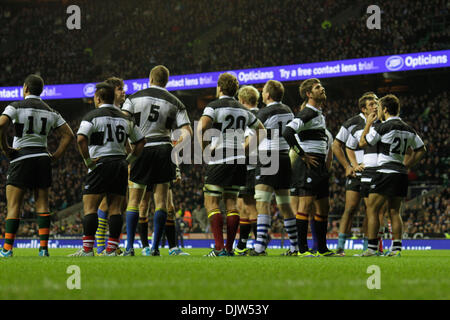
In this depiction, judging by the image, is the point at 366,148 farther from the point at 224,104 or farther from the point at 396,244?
the point at 224,104

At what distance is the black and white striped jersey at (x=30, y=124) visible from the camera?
7.05 m

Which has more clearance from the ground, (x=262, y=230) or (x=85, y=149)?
(x=85, y=149)

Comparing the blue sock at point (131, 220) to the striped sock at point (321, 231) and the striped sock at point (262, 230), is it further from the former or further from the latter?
the striped sock at point (321, 231)

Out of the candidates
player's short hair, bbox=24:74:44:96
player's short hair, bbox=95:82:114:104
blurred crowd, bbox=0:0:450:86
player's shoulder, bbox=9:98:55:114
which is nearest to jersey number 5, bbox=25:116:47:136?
player's shoulder, bbox=9:98:55:114

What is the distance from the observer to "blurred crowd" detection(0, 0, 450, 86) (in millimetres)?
24969

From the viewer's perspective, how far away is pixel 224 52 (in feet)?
96.6

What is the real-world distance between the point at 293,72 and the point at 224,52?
5278mm

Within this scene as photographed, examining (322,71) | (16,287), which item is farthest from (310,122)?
(322,71)

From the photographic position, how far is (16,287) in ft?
11.4

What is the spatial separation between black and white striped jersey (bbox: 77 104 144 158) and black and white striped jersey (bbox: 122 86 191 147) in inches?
Result: 16.0

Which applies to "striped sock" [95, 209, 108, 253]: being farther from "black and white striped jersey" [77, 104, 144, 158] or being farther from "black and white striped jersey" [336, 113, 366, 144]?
"black and white striped jersey" [336, 113, 366, 144]

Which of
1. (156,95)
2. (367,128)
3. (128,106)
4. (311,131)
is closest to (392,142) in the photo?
(367,128)

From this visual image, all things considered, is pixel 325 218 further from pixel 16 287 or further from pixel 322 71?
pixel 322 71

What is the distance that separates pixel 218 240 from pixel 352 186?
2.80 metres
